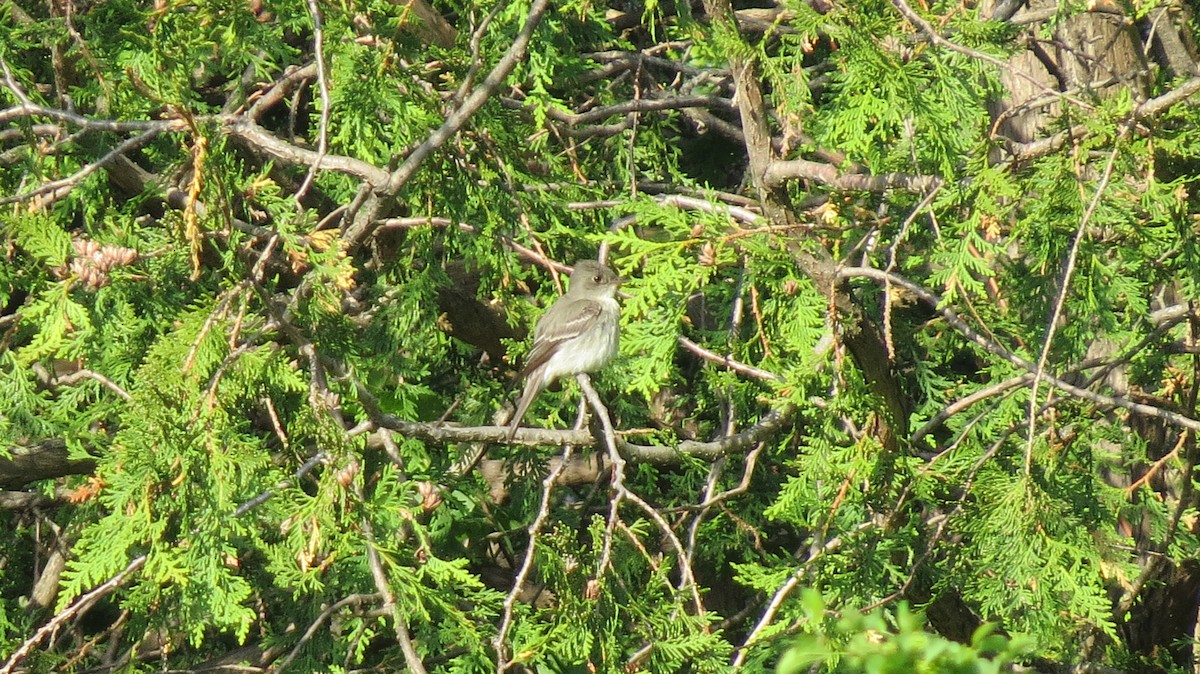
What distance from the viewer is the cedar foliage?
129 inches

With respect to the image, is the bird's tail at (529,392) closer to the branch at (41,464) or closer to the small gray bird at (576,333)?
the small gray bird at (576,333)

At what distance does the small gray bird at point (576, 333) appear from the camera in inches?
186

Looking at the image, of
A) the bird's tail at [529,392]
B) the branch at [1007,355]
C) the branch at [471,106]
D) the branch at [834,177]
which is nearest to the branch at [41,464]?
the bird's tail at [529,392]

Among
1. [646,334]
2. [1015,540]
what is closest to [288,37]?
[646,334]

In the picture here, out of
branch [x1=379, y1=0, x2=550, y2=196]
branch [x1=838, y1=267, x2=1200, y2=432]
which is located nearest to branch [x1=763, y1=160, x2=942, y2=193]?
branch [x1=838, y1=267, x2=1200, y2=432]

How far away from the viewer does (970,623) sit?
4551mm

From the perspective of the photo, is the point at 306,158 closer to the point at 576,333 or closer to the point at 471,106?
the point at 471,106

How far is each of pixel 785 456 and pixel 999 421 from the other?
0.97 metres

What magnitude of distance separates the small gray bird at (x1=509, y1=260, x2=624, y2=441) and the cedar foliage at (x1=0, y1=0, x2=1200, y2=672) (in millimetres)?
123

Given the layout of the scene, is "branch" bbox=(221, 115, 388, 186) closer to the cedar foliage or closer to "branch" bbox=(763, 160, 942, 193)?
the cedar foliage

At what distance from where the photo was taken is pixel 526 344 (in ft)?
16.1

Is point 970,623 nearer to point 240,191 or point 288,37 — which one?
point 240,191

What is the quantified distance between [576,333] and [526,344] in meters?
0.20

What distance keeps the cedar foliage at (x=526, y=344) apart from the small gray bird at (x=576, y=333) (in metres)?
0.12
